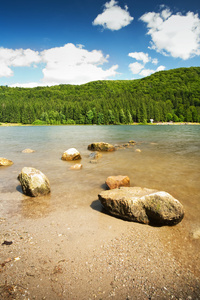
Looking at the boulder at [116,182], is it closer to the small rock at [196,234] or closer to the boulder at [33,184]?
the boulder at [33,184]

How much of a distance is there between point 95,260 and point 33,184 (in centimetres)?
444

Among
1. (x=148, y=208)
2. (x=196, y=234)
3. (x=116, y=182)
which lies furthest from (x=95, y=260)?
(x=116, y=182)

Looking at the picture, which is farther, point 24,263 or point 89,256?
point 89,256

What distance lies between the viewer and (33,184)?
24.0 feet

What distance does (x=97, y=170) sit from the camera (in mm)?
11672

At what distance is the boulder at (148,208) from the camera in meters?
5.23

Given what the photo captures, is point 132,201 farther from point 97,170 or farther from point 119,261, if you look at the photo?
point 97,170

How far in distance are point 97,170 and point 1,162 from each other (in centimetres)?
699

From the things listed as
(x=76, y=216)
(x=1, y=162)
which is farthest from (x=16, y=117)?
(x=76, y=216)

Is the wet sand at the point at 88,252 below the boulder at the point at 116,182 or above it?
below

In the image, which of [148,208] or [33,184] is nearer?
[148,208]

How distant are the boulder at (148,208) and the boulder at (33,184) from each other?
10.2 ft

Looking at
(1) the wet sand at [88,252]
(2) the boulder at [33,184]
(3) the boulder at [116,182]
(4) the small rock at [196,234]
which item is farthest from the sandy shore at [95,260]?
(3) the boulder at [116,182]

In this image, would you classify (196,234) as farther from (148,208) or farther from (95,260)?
(95,260)
